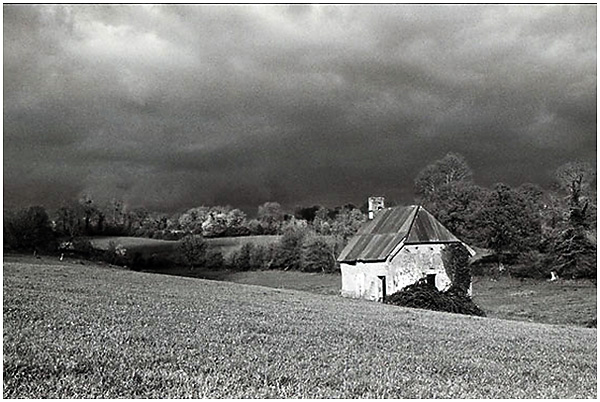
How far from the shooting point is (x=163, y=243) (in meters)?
92.1

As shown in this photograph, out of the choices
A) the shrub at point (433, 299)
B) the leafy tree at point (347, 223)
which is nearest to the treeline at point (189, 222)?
the leafy tree at point (347, 223)

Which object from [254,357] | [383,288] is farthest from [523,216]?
[254,357]

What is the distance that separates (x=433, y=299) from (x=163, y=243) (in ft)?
200

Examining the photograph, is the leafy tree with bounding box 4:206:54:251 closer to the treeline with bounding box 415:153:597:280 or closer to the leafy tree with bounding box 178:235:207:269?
the leafy tree with bounding box 178:235:207:269

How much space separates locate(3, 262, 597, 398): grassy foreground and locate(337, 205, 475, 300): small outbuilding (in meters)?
21.6

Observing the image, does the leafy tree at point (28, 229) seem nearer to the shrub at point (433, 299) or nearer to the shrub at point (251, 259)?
the shrub at point (251, 259)

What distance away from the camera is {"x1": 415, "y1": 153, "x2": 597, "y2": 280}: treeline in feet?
203

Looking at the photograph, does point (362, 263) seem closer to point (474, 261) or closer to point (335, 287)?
point (335, 287)

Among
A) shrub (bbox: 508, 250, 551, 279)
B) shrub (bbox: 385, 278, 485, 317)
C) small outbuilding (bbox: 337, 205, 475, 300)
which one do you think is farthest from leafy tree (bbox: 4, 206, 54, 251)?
shrub (bbox: 508, 250, 551, 279)

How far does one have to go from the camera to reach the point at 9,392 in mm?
8406

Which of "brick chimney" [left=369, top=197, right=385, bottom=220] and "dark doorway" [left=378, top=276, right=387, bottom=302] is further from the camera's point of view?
"brick chimney" [left=369, top=197, right=385, bottom=220]

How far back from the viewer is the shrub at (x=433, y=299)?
3794cm

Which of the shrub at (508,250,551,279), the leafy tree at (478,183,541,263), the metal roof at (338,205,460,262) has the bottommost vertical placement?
the shrub at (508,250,551,279)

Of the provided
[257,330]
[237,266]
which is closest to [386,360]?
[257,330]
